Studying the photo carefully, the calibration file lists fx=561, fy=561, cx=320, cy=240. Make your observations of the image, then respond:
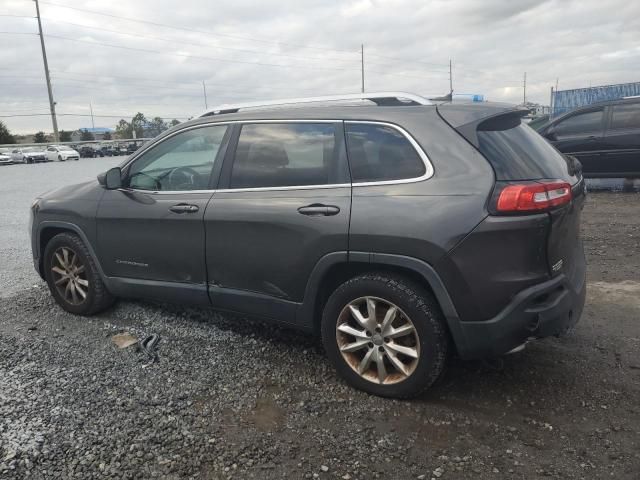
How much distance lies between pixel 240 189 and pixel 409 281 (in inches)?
52.6

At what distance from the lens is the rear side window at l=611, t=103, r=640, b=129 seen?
1000 centimetres

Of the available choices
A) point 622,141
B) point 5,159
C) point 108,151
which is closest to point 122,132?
point 108,151

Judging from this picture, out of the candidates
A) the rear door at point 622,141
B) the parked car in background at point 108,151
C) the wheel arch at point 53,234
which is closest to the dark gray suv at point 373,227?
the wheel arch at point 53,234

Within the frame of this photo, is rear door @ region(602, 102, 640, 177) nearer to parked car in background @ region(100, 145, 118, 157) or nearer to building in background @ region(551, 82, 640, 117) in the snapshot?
building in background @ region(551, 82, 640, 117)

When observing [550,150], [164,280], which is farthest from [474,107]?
[164,280]

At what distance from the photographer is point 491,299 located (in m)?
2.98

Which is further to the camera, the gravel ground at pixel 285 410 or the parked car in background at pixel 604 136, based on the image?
the parked car in background at pixel 604 136

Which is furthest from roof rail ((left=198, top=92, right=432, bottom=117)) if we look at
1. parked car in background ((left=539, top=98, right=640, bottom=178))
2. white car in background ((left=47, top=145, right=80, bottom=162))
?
white car in background ((left=47, top=145, right=80, bottom=162))

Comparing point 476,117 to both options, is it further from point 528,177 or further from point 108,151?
point 108,151

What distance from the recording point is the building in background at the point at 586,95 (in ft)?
69.3

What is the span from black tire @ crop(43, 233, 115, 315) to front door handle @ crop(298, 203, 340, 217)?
223 cm

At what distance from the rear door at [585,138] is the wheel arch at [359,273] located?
832 cm

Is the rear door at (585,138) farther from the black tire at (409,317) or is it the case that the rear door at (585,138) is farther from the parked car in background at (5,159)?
the parked car in background at (5,159)

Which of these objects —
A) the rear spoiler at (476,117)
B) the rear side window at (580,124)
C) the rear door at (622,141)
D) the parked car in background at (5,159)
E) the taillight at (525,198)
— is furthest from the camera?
the parked car in background at (5,159)
